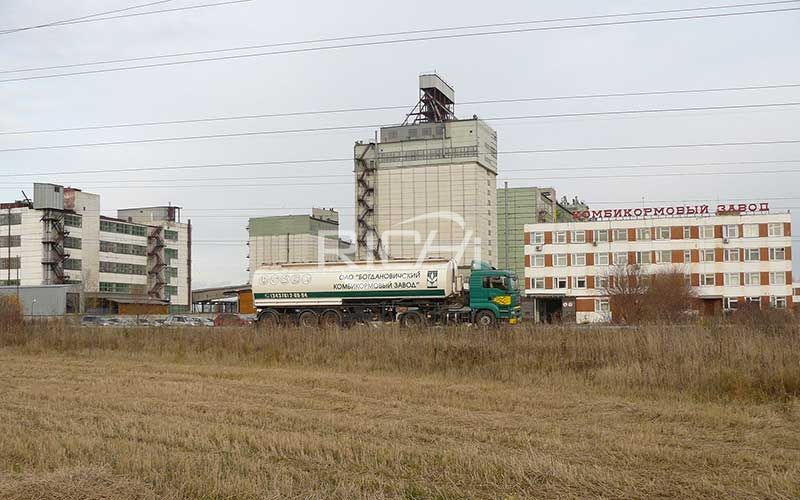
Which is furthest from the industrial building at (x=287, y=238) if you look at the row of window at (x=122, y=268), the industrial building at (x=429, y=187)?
the row of window at (x=122, y=268)

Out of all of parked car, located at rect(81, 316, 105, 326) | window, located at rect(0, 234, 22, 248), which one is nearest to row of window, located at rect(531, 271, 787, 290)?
parked car, located at rect(81, 316, 105, 326)

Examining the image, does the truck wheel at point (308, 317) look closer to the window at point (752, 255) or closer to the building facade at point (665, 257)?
the building facade at point (665, 257)

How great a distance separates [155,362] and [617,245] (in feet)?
243

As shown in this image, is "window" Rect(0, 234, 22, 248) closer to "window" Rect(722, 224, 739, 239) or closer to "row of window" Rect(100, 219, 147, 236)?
"row of window" Rect(100, 219, 147, 236)

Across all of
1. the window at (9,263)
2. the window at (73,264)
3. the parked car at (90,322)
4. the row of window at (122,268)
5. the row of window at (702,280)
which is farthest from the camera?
the row of window at (122,268)

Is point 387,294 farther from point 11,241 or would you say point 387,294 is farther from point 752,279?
point 11,241

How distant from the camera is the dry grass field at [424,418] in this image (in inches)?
329

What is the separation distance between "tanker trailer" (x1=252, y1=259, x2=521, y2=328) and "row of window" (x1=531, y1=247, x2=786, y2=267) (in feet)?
168

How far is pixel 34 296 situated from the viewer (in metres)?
85.4

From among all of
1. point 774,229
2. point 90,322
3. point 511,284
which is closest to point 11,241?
point 90,322

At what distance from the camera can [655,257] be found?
288ft

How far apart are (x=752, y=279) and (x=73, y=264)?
85.7 m

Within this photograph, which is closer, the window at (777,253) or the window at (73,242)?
the window at (777,253)

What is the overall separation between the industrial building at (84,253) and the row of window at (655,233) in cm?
5602
